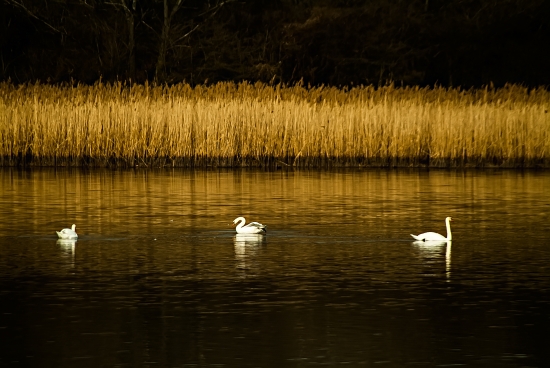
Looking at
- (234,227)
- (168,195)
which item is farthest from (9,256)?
(168,195)

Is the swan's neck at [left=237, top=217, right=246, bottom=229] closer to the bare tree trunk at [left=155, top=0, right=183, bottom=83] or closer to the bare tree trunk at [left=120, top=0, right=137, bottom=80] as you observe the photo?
the bare tree trunk at [left=155, top=0, right=183, bottom=83]

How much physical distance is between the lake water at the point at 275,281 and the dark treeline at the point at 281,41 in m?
22.1

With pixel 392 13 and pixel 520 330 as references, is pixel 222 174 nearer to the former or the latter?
pixel 520 330

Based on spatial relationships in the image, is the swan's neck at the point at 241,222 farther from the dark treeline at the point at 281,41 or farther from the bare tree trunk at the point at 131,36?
the bare tree trunk at the point at 131,36

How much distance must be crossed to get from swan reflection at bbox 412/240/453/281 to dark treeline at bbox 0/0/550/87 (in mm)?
26001

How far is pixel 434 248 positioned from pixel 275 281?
271 centimetres

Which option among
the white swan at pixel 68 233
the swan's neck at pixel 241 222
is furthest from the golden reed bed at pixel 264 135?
the white swan at pixel 68 233

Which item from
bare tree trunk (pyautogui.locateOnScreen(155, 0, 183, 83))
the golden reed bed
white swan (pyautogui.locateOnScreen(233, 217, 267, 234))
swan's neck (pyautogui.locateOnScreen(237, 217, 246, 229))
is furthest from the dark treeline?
white swan (pyautogui.locateOnScreen(233, 217, 267, 234))

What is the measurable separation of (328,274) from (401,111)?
1518 cm

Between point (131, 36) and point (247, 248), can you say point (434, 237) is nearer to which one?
point (247, 248)

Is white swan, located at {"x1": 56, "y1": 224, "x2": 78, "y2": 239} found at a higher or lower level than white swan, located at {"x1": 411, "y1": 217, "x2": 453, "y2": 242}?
higher

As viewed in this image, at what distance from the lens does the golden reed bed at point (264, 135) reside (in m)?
24.5

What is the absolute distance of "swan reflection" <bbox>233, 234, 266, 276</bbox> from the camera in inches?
427

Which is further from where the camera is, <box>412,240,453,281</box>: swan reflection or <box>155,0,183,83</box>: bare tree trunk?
<box>155,0,183,83</box>: bare tree trunk
